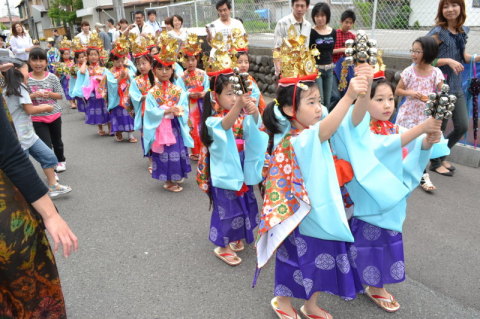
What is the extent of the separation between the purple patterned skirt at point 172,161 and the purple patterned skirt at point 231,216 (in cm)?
169

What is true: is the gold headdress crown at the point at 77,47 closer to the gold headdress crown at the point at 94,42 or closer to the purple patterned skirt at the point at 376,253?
the gold headdress crown at the point at 94,42

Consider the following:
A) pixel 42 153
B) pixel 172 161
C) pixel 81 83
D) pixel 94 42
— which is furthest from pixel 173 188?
pixel 81 83

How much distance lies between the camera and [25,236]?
1.49m

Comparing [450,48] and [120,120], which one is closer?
[450,48]

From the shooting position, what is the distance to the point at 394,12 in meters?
6.04

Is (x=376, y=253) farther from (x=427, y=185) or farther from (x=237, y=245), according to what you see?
(x=427, y=185)

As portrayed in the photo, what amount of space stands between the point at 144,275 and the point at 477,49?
5.18m

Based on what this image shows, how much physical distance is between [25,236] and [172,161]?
10.8 feet

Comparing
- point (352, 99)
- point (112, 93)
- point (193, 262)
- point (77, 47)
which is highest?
point (77, 47)

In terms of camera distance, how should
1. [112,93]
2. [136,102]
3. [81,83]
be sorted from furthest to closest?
[81,83] < [112,93] < [136,102]

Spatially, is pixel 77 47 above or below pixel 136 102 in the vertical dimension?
above

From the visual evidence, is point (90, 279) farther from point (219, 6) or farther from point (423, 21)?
point (423, 21)

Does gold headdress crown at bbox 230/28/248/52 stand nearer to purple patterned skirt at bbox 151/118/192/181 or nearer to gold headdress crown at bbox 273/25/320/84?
purple patterned skirt at bbox 151/118/192/181

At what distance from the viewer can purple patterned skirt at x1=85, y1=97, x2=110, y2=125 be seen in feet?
24.9
